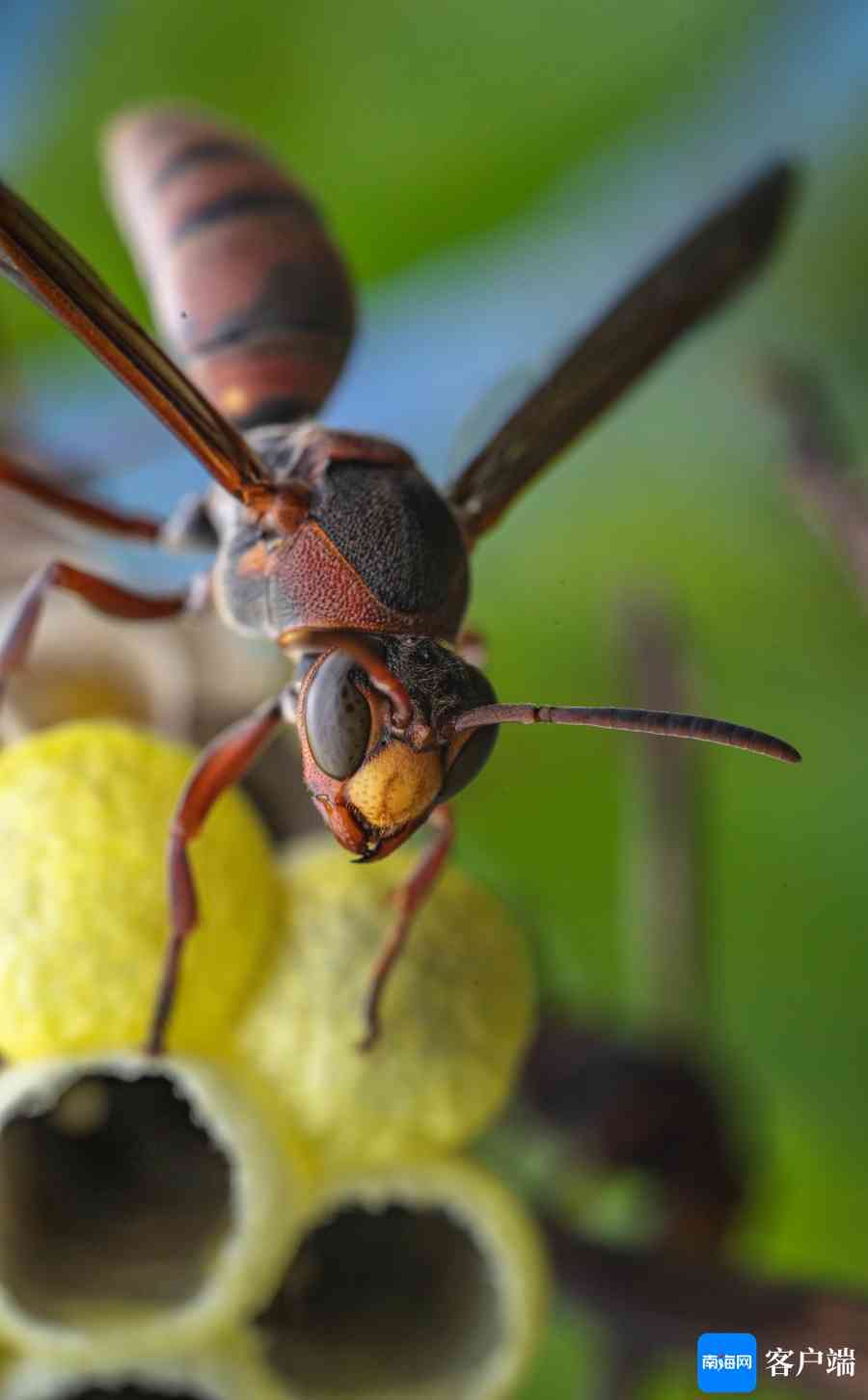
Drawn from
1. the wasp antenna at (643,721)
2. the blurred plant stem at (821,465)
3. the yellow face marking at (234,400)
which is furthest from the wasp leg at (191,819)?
the blurred plant stem at (821,465)

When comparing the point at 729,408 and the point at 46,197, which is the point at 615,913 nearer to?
the point at 729,408

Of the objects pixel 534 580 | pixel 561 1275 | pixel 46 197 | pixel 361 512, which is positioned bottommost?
pixel 561 1275

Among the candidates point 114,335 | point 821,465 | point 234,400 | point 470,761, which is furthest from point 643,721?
point 821,465

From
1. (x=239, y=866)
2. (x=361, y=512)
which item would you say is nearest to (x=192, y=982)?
(x=239, y=866)

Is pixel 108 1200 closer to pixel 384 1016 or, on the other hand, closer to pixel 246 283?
pixel 384 1016

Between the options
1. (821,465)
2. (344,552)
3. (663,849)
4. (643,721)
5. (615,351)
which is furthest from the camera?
(663,849)

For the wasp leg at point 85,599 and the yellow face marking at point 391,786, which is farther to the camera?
the wasp leg at point 85,599

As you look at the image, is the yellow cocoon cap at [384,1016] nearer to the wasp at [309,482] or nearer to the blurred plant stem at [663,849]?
the wasp at [309,482]
